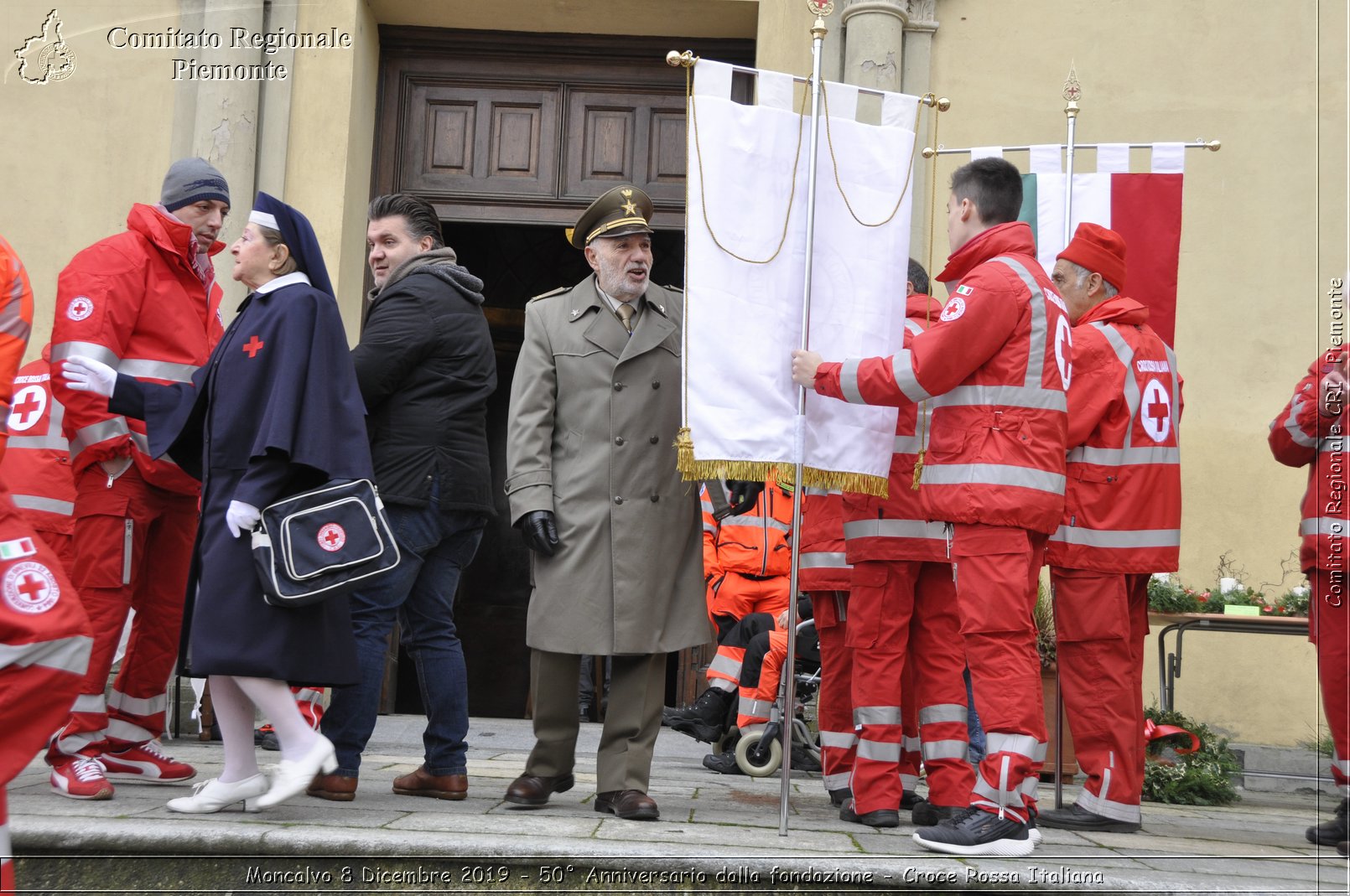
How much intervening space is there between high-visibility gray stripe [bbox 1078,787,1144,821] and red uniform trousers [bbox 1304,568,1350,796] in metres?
0.75

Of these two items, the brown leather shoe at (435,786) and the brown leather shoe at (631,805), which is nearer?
the brown leather shoe at (631,805)

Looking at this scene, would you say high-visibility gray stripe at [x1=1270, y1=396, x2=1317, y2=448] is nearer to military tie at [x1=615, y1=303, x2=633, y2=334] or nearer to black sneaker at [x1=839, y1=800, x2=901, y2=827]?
black sneaker at [x1=839, y1=800, x2=901, y2=827]

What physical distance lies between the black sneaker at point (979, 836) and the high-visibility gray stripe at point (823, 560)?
1.36 m

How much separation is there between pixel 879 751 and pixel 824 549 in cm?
93

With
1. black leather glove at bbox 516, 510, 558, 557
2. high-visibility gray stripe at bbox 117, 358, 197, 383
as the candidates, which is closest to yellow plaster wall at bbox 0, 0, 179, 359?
high-visibility gray stripe at bbox 117, 358, 197, 383

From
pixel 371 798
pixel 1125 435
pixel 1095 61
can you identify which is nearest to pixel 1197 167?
pixel 1095 61

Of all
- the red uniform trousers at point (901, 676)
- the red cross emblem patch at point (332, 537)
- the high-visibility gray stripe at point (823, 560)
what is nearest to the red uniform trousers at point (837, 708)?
the high-visibility gray stripe at point (823, 560)

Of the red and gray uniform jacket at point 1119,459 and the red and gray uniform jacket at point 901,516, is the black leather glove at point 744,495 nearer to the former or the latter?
the red and gray uniform jacket at point 901,516

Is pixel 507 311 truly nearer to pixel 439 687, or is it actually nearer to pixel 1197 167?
pixel 1197 167

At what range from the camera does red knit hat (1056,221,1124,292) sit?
218 inches

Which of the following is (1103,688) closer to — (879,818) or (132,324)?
(879,818)

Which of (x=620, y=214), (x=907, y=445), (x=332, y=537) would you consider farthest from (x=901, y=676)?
(x=332, y=537)

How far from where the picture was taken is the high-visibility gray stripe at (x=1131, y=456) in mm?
5379

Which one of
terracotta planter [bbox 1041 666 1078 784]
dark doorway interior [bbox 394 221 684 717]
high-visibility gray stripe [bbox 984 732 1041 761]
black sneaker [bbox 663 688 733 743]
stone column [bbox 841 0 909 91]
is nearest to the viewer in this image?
high-visibility gray stripe [bbox 984 732 1041 761]
